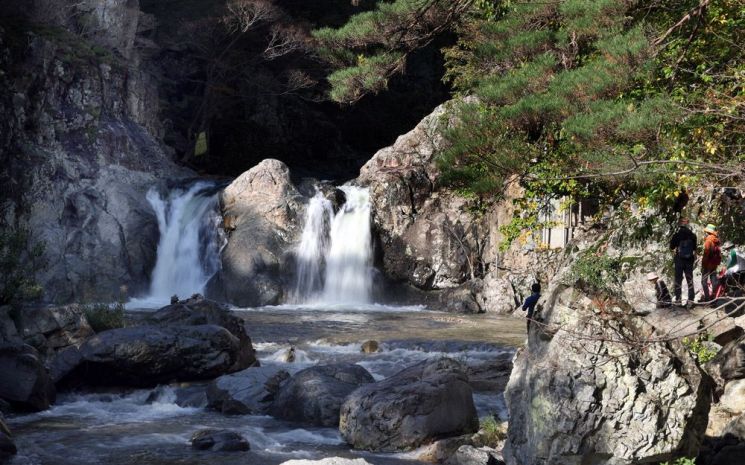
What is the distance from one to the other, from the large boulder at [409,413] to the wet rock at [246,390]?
73.2 inches

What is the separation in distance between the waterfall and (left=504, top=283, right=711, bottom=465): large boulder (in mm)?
A: 18618

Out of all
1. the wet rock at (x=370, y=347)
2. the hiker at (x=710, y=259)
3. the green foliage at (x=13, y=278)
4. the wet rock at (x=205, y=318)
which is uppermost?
the hiker at (x=710, y=259)

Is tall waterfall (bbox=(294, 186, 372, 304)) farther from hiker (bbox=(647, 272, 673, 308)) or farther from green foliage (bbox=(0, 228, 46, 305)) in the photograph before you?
hiker (bbox=(647, 272, 673, 308))

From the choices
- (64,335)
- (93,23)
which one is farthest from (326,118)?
(64,335)

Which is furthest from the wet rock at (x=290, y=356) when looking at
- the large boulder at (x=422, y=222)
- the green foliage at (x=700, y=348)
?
A: the large boulder at (x=422, y=222)

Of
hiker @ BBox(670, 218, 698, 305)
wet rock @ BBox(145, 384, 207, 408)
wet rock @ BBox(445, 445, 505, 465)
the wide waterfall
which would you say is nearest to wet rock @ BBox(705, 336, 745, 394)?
hiker @ BBox(670, 218, 698, 305)

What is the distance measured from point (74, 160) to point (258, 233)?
6.00 meters

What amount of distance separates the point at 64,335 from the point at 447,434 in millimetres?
7433

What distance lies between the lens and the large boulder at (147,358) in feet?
42.4

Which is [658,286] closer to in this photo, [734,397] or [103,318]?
[734,397]

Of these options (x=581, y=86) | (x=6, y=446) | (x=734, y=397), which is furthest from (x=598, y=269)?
(x=6, y=446)

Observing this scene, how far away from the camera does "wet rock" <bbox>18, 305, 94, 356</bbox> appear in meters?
14.0

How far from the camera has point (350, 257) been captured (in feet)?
88.9

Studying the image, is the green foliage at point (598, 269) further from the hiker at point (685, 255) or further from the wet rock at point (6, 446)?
the wet rock at point (6, 446)
